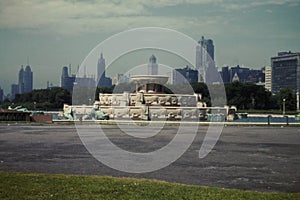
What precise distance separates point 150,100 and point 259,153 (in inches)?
1721

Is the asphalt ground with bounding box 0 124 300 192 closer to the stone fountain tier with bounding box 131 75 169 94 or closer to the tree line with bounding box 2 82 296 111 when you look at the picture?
the stone fountain tier with bounding box 131 75 169 94

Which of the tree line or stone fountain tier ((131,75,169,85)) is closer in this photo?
stone fountain tier ((131,75,169,85))

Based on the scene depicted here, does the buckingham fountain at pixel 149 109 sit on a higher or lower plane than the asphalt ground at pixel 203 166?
higher

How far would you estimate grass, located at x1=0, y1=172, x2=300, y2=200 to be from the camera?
960 cm

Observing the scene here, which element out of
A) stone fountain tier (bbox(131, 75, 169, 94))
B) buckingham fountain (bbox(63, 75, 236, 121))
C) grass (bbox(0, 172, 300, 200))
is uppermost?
stone fountain tier (bbox(131, 75, 169, 94))

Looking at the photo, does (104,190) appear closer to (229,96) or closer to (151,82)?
(151,82)

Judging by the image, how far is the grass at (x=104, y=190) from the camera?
9602 mm

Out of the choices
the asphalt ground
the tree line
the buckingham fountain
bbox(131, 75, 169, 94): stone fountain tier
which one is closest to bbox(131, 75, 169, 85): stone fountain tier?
bbox(131, 75, 169, 94): stone fountain tier

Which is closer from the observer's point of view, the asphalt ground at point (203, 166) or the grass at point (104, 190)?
the grass at point (104, 190)

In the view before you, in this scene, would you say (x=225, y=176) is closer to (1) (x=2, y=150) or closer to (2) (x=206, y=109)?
(1) (x=2, y=150)

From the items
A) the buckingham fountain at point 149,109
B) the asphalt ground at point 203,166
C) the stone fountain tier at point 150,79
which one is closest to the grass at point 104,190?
the asphalt ground at point 203,166

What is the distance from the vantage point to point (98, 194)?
32.0ft

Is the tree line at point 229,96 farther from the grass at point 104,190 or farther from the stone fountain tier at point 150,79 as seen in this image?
the grass at point 104,190

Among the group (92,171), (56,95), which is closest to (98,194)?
(92,171)
